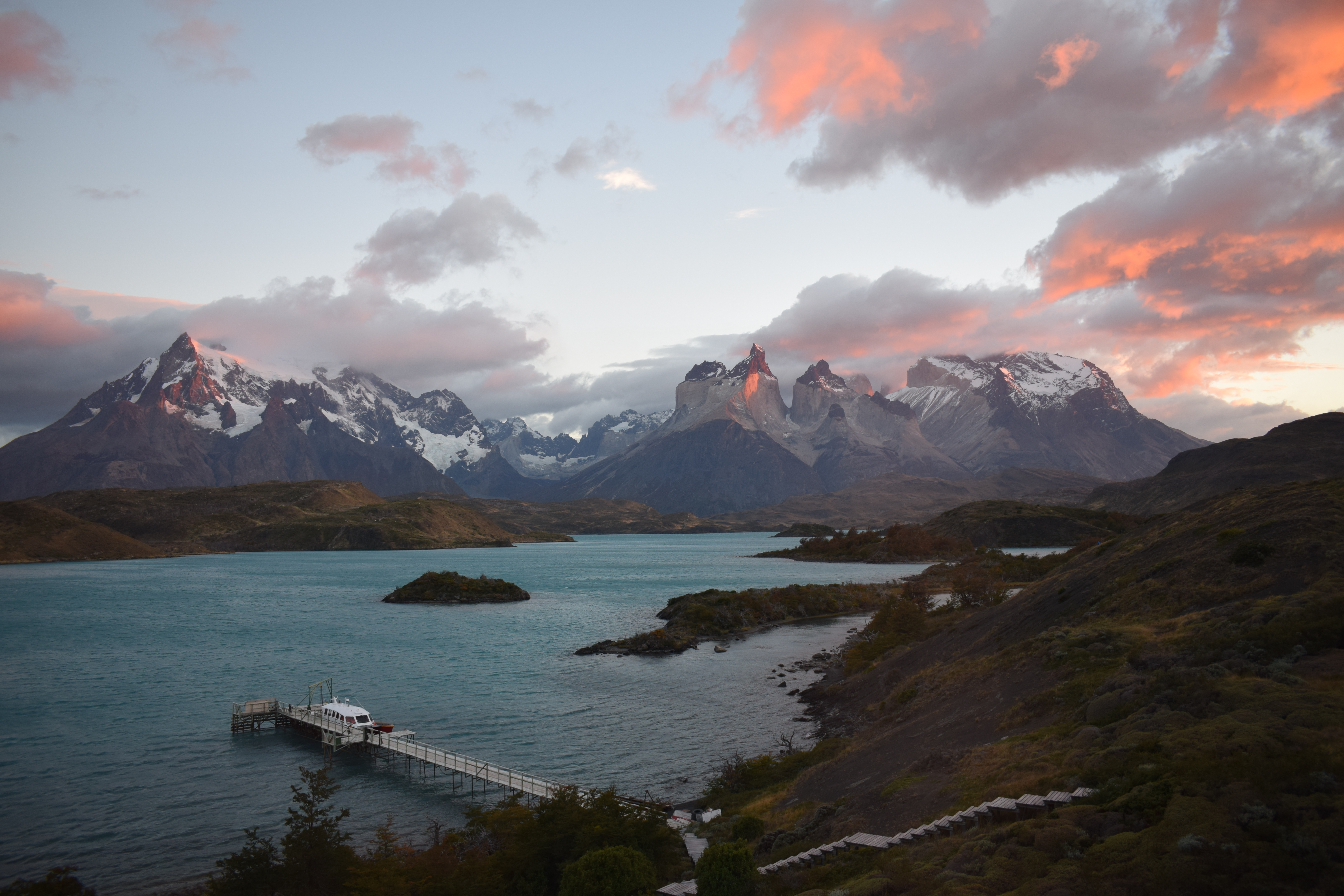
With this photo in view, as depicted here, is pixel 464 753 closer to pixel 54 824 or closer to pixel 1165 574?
pixel 54 824

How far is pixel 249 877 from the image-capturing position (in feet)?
94.4

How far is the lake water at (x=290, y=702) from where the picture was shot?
147 ft

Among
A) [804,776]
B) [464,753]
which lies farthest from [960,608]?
[464,753]

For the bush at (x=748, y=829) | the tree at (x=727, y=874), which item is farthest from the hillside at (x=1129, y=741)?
the tree at (x=727, y=874)

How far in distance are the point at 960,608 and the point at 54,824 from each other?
91.2m

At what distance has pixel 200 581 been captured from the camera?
194375 mm

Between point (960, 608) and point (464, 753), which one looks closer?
point (464, 753)

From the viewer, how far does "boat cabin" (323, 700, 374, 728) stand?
197 feet

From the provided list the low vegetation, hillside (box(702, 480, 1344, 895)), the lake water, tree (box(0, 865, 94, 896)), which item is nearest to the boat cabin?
the lake water

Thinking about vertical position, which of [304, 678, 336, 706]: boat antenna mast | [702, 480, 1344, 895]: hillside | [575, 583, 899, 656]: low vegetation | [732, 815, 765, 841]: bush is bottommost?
[575, 583, 899, 656]: low vegetation

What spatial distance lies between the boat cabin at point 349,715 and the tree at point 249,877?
3141cm

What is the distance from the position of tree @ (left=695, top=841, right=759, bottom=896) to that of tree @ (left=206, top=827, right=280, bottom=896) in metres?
16.6

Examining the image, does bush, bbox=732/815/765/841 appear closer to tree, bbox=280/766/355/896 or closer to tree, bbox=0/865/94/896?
Answer: tree, bbox=280/766/355/896

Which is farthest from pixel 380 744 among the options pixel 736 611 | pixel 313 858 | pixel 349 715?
pixel 736 611
